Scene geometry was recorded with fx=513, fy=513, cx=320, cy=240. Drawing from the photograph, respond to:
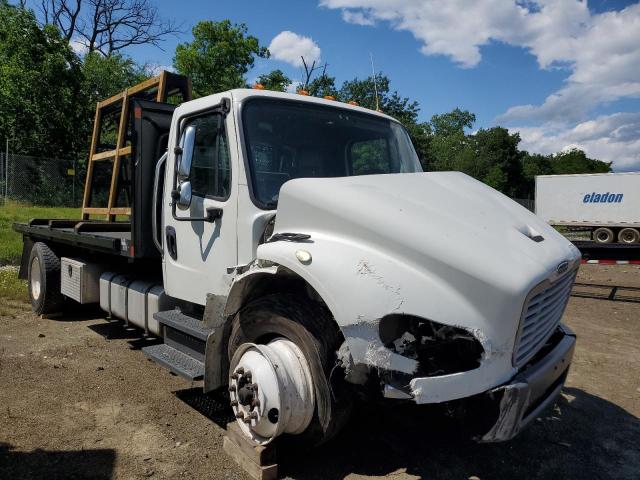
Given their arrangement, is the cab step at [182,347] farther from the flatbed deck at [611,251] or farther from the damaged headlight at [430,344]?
the flatbed deck at [611,251]

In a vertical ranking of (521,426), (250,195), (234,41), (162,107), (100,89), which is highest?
(234,41)

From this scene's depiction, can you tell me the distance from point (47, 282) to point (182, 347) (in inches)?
150

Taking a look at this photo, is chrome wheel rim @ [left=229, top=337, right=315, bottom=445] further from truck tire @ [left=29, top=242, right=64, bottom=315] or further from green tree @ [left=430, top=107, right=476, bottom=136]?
green tree @ [left=430, top=107, right=476, bottom=136]

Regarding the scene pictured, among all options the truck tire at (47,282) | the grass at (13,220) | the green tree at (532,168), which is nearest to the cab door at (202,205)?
the truck tire at (47,282)

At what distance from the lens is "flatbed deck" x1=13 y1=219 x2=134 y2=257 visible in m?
5.10

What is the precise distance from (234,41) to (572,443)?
1060 inches

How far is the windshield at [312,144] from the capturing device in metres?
3.62

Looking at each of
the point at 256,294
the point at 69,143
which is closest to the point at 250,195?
the point at 256,294

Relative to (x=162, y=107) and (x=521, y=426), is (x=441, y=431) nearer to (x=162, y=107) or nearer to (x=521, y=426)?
(x=521, y=426)

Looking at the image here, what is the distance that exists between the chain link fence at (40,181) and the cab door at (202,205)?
54.9 ft

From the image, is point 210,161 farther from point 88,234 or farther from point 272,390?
point 88,234

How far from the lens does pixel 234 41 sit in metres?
27.1

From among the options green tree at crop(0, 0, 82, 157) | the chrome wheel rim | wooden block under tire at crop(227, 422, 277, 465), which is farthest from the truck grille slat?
green tree at crop(0, 0, 82, 157)

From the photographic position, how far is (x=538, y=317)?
2738 mm
